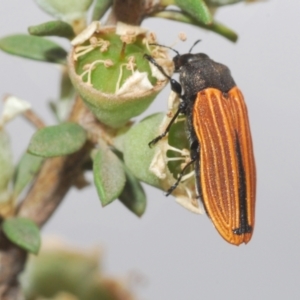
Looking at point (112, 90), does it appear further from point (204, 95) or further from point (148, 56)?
point (204, 95)

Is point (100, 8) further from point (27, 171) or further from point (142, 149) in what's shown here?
point (27, 171)

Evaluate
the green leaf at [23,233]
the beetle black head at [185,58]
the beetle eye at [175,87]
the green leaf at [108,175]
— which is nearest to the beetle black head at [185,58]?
the beetle black head at [185,58]

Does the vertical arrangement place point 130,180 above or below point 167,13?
below

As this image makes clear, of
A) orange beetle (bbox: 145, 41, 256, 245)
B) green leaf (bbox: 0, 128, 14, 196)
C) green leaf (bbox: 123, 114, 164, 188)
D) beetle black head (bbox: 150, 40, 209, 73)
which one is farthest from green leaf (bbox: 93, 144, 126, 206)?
beetle black head (bbox: 150, 40, 209, 73)

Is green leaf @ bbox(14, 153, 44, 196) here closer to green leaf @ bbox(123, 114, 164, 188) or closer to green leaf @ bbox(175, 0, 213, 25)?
green leaf @ bbox(123, 114, 164, 188)

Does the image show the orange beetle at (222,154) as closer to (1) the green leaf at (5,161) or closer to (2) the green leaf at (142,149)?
(2) the green leaf at (142,149)

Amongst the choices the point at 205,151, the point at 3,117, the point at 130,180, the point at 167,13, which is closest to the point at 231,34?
the point at 167,13

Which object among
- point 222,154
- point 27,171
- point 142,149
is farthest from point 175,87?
point 27,171
